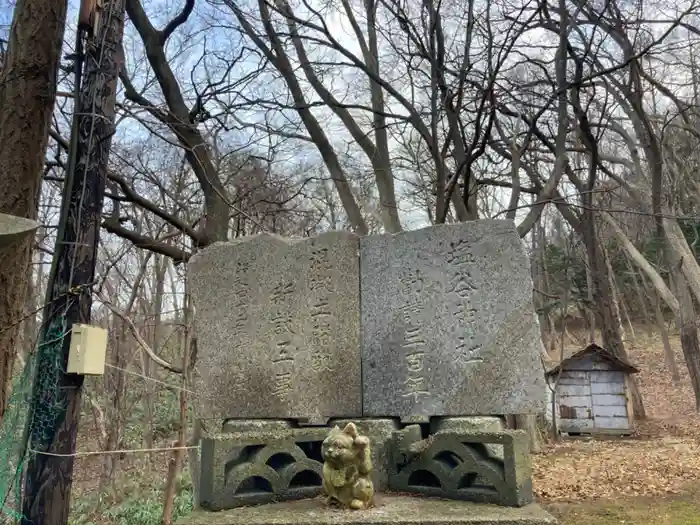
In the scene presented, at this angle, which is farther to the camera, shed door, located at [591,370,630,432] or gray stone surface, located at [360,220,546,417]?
shed door, located at [591,370,630,432]

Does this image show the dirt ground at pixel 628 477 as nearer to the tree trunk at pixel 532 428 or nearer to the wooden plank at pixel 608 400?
the tree trunk at pixel 532 428

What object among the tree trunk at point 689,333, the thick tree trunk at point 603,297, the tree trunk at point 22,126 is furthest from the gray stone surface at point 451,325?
the tree trunk at point 689,333

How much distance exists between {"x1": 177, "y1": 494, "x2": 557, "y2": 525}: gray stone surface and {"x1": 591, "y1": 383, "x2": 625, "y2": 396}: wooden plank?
10259mm

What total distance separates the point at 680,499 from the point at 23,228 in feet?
24.5

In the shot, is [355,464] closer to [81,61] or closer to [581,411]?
[81,61]

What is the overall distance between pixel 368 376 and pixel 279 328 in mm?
741

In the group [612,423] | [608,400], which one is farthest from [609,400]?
[612,423]

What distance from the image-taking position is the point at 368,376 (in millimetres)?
3916

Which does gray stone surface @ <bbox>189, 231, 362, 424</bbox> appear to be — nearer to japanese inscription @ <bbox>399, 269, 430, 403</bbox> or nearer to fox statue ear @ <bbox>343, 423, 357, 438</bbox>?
japanese inscription @ <bbox>399, 269, 430, 403</bbox>

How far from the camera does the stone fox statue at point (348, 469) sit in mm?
3061

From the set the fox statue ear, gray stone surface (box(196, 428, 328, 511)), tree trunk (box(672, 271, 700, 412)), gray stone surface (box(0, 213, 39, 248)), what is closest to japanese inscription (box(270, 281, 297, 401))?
gray stone surface (box(196, 428, 328, 511))

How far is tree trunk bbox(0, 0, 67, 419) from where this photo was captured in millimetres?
3867

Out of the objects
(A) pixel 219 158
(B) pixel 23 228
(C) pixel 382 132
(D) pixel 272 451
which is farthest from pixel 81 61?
(C) pixel 382 132

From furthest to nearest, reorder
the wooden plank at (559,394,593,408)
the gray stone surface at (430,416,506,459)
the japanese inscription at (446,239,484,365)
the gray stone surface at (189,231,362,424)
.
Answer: the wooden plank at (559,394,593,408) < the gray stone surface at (189,231,362,424) < the japanese inscription at (446,239,484,365) < the gray stone surface at (430,416,506,459)
